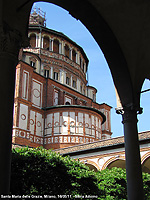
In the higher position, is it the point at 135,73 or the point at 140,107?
the point at 135,73

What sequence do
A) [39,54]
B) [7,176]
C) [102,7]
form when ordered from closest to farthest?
[7,176]
[102,7]
[39,54]

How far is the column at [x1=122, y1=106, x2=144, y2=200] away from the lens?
18.9 ft

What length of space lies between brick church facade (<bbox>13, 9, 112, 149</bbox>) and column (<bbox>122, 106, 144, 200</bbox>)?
1813 centimetres

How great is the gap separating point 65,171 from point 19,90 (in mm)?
19130

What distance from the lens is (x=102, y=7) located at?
6223 millimetres

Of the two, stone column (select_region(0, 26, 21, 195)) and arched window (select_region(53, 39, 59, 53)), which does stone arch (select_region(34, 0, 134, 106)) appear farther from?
arched window (select_region(53, 39, 59, 53))

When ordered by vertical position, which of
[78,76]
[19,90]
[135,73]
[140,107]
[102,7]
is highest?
[78,76]

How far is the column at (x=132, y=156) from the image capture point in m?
5.76

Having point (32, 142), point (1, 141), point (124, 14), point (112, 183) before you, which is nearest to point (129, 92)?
point (124, 14)

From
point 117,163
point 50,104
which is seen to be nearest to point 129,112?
point 117,163

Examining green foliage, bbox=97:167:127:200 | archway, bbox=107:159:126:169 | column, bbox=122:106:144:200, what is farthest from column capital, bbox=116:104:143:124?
archway, bbox=107:159:126:169

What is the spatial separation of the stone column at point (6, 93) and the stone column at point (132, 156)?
3.33 metres

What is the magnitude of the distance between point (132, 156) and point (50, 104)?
23927 millimetres

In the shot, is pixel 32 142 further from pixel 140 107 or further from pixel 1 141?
pixel 1 141
